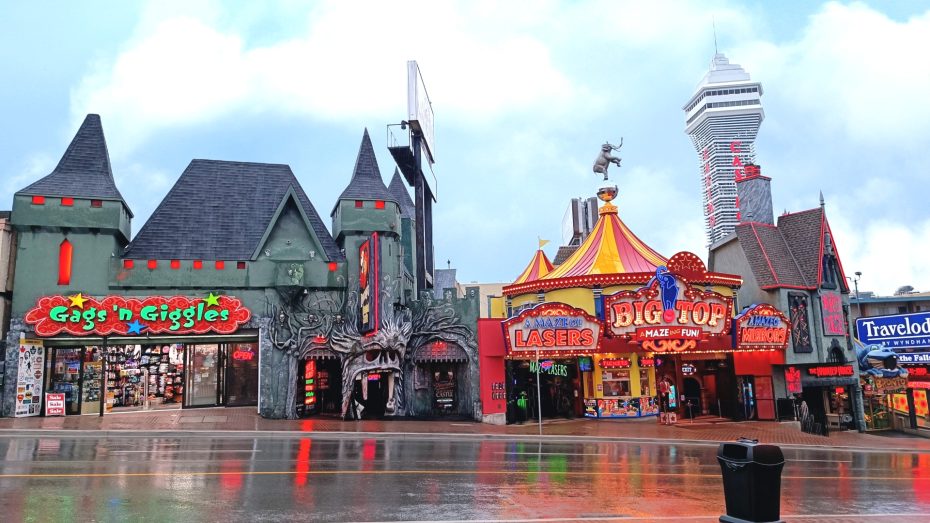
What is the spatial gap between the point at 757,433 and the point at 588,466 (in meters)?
14.0

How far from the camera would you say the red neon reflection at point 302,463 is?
42.9ft

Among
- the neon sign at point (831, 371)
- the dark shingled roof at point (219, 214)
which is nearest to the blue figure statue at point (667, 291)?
the neon sign at point (831, 371)

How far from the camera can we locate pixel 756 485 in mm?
6465

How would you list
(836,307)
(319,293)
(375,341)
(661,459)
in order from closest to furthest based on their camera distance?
(661,459) < (375,341) < (319,293) < (836,307)

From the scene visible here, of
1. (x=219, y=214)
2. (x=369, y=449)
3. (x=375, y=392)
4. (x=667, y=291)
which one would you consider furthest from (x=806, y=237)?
(x=219, y=214)

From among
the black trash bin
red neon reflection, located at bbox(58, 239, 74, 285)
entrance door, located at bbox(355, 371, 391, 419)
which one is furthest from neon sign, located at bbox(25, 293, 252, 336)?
the black trash bin

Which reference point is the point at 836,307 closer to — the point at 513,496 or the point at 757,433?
the point at 757,433

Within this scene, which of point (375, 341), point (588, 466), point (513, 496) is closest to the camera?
point (513, 496)

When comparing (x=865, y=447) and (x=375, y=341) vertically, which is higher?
(x=375, y=341)

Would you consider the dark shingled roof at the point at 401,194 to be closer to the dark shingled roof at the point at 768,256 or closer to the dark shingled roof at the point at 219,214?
the dark shingled roof at the point at 219,214

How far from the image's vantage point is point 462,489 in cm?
1265

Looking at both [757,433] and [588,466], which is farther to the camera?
[757,433]

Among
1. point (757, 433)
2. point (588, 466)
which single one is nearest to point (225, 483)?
point (588, 466)

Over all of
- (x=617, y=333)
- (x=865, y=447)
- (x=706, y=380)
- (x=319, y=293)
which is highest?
(x=319, y=293)
